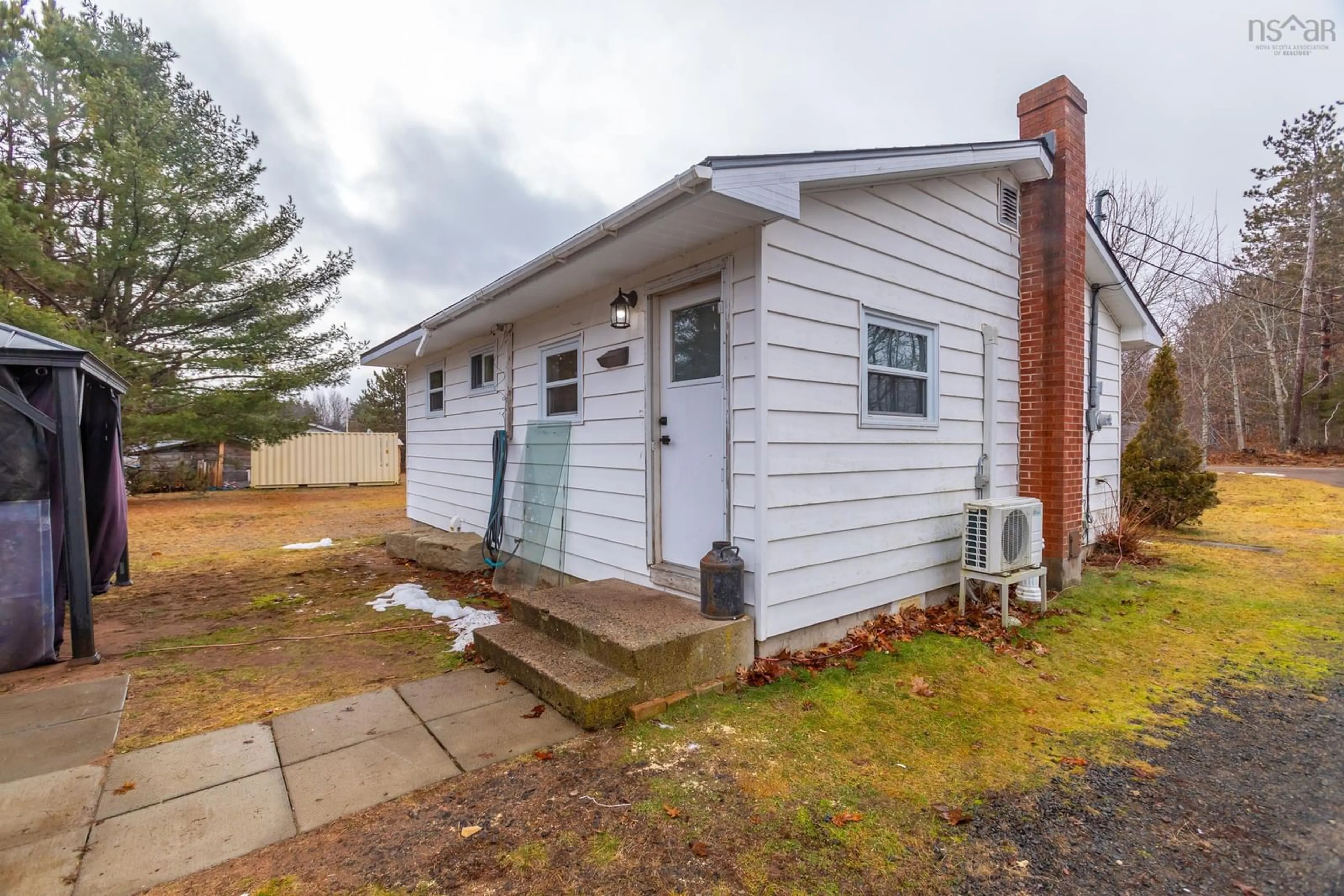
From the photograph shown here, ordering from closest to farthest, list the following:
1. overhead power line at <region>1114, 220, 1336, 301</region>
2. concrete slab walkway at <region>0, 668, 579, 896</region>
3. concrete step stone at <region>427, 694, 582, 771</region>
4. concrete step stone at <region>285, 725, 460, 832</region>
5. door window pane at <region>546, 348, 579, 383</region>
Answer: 1. concrete slab walkway at <region>0, 668, 579, 896</region>
2. concrete step stone at <region>285, 725, 460, 832</region>
3. concrete step stone at <region>427, 694, 582, 771</region>
4. door window pane at <region>546, 348, 579, 383</region>
5. overhead power line at <region>1114, 220, 1336, 301</region>

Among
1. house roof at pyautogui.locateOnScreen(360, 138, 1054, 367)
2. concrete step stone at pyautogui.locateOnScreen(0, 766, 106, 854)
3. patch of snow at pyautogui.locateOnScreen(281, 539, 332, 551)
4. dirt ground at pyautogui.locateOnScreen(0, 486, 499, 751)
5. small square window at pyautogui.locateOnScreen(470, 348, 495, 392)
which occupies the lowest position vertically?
patch of snow at pyautogui.locateOnScreen(281, 539, 332, 551)

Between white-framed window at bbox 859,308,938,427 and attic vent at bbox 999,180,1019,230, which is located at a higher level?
attic vent at bbox 999,180,1019,230

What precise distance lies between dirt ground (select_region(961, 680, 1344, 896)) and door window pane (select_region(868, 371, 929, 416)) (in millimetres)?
2527

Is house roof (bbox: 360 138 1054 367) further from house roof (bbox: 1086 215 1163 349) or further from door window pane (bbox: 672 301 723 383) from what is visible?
house roof (bbox: 1086 215 1163 349)

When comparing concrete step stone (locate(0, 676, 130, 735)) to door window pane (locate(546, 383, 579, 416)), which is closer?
concrete step stone (locate(0, 676, 130, 735))

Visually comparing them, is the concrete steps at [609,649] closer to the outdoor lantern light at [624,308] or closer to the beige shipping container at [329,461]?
the outdoor lantern light at [624,308]

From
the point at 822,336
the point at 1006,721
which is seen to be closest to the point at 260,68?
the point at 822,336

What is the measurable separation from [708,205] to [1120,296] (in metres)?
6.47

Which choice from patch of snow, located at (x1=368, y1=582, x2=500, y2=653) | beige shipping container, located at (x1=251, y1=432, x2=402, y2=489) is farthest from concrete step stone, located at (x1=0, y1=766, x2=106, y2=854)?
beige shipping container, located at (x1=251, y1=432, x2=402, y2=489)

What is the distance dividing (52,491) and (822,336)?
17.0ft

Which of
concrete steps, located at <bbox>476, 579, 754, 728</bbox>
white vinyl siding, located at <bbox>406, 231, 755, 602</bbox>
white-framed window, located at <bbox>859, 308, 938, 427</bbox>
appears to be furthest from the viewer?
white-framed window, located at <bbox>859, 308, 938, 427</bbox>

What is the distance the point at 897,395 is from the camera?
4.53 metres

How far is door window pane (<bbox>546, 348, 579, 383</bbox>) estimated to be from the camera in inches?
214

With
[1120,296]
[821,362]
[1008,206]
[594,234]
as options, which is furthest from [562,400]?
A: [1120,296]
